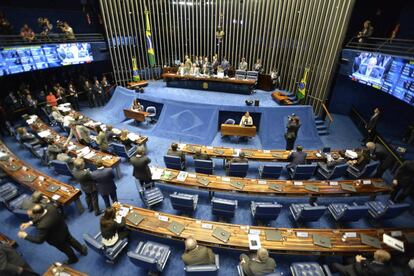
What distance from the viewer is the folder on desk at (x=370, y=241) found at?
4.71m

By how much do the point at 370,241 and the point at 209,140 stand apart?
707 cm

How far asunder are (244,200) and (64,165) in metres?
5.82

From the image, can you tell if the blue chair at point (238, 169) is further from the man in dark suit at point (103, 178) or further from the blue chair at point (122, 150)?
the blue chair at point (122, 150)

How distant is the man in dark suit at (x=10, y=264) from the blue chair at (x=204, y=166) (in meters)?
4.73

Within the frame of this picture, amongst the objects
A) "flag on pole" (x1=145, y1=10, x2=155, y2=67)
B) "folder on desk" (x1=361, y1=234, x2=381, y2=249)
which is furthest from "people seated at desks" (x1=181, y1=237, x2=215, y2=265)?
"flag on pole" (x1=145, y1=10, x2=155, y2=67)

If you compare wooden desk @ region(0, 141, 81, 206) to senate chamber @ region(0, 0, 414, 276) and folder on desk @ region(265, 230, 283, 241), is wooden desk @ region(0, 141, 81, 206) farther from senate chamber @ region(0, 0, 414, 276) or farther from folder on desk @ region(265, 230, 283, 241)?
folder on desk @ region(265, 230, 283, 241)

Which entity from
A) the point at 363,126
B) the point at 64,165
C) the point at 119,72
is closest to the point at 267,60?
the point at 363,126

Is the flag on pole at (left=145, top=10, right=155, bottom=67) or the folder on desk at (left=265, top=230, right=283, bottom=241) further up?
the flag on pole at (left=145, top=10, right=155, bottom=67)

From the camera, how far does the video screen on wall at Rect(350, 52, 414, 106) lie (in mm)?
7188

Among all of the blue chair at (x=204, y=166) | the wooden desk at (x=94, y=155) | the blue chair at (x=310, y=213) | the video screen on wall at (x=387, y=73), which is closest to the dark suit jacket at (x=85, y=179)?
the wooden desk at (x=94, y=155)

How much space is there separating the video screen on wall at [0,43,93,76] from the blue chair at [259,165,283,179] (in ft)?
42.0

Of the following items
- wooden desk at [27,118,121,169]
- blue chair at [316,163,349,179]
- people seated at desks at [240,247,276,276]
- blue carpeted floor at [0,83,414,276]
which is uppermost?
people seated at desks at [240,247,276,276]

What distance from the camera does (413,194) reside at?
732 cm

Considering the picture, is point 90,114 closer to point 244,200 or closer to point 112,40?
point 112,40
